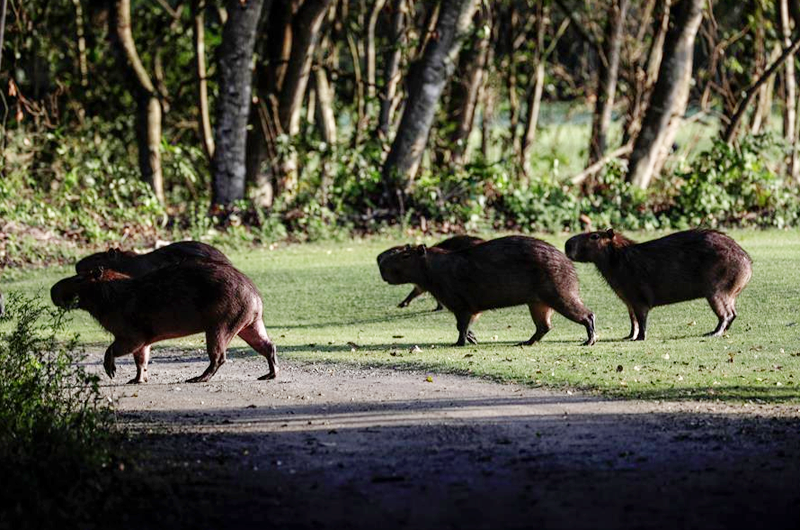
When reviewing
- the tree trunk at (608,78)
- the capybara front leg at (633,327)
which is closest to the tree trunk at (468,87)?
the tree trunk at (608,78)

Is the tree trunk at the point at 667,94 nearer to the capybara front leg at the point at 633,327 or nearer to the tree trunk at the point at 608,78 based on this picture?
the tree trunk at the point at 608,78

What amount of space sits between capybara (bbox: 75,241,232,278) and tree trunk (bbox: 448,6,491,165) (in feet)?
31.0

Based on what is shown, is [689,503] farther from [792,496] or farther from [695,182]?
[695,182]

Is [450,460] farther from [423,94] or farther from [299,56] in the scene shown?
[299,56]

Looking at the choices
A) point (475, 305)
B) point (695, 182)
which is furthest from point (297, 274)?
point (695, 182)

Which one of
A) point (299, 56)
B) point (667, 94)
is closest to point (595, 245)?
point (667, 94)

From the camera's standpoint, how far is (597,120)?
20.1 metres

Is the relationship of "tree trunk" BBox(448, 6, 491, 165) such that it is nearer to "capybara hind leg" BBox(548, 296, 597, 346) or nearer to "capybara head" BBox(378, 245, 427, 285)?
"capybara head" BBox(378, 245, 427, 285)

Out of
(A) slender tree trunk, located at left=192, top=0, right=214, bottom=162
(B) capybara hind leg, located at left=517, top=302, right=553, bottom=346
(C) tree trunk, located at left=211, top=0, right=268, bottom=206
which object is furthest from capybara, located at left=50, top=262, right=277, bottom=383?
(A) slender tree trunk, located at left=192, top=0, right=214, bottom=162

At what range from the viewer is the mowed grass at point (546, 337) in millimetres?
8383

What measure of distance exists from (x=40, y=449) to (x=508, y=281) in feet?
15.8

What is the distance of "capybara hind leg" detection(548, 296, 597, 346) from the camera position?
33.1 ft

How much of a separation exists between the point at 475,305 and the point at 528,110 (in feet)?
37.7

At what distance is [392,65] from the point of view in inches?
790
